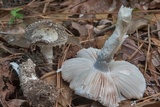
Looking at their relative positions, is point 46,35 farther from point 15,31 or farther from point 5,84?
point 15,31

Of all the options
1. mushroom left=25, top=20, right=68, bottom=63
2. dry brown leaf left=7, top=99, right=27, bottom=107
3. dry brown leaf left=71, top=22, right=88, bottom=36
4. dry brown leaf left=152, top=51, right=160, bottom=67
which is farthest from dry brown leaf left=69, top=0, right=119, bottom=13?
dry brown leaf left=7, top=99, right=27, bottom=107

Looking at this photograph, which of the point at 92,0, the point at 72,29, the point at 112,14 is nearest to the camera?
the point at 72,29

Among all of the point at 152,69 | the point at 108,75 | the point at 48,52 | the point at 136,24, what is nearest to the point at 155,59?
the point at 152,69

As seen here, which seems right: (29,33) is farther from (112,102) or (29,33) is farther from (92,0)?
(92,0)

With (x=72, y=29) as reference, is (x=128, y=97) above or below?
below

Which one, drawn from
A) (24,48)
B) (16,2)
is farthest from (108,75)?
(16,2)
